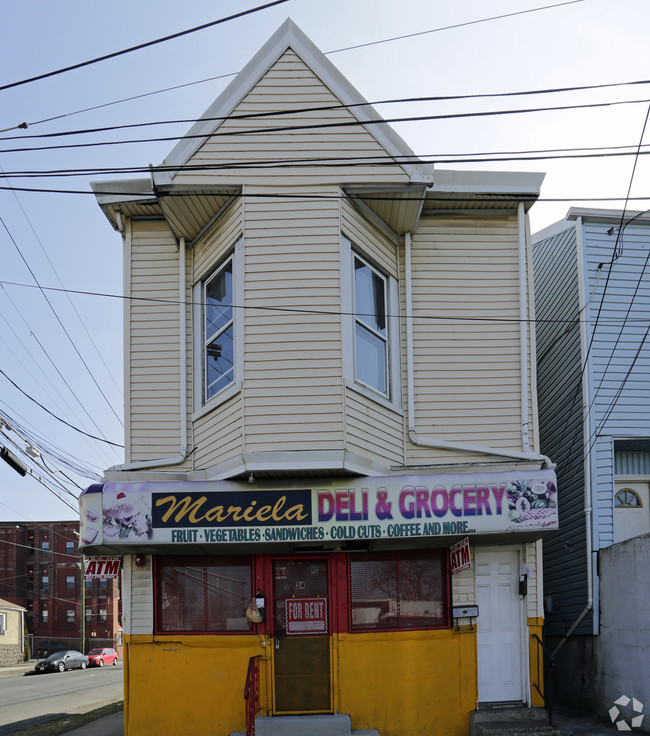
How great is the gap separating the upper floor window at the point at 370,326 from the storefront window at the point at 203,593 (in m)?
3.28

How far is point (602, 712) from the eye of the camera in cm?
1249

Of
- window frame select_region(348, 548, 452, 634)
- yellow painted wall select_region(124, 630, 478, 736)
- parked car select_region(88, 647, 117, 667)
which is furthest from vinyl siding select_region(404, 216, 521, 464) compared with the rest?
parked car select_region(88, 647, 117, 667)

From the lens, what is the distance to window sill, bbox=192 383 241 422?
1152 cm

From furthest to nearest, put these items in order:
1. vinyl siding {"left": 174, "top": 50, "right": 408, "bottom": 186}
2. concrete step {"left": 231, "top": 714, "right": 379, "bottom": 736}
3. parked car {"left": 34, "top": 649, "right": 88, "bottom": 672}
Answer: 1. parked car {"left": 34, "top": 649, "right": 88, "bottom": 672}
2. vinyl siding {"left": 174, "top": 50, "right": 408, "bottom": 186}
3. concrete step {"left": 231, "top": 714, "right": 379, "bottom": 736}

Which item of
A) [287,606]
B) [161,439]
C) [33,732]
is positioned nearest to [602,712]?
[287,606]

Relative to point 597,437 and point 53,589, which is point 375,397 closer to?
point 597,437

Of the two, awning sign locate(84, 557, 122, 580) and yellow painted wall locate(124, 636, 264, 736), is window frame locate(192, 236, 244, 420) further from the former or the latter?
yellow painted wall locate(124, 636, 264, 736)

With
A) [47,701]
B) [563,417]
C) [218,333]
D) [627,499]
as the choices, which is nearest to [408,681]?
[627,499]

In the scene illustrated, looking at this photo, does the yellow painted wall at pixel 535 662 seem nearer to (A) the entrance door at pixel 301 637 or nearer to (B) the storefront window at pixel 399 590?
(B) the storefront window at pixel 399 590

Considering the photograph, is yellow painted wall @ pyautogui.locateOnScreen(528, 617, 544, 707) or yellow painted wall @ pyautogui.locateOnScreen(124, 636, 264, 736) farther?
yellow painted wall @ pyautogui.locateOnScreen(528, 617, 544, 707)

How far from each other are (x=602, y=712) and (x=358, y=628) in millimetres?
3927

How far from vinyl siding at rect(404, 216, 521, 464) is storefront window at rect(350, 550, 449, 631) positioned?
1.54m

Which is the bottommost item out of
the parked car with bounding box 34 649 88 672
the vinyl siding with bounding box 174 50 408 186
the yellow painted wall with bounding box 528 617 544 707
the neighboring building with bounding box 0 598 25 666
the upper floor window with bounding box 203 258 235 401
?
the neighboring building with bounding box 0 598 25 666

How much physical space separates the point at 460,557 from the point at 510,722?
2254mm
